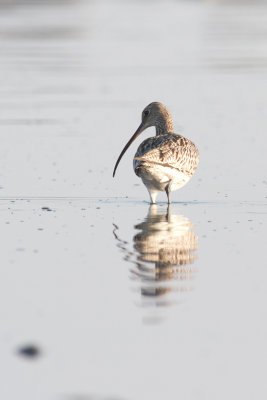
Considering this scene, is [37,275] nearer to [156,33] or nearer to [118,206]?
[118,206]

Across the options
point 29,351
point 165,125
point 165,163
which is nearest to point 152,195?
point 165,163

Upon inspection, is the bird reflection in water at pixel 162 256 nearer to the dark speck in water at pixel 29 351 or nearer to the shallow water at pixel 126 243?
the shallow water at pixel 126 243

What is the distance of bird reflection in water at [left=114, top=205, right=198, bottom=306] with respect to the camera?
7789mm

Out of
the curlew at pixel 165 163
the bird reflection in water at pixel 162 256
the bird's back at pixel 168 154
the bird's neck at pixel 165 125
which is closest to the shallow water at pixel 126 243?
the bird reflection in water at pixel 162 256

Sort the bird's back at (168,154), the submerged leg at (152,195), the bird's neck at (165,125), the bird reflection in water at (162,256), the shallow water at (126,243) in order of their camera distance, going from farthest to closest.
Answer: the bird's neck at (165,125) < the submerged leg at (152,195) < the bird's back at (168,154) < the bird reflection in water at (162,256) < the shallow water at (126,243)

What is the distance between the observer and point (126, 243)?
372 inches

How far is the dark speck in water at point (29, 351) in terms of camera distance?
6328mm

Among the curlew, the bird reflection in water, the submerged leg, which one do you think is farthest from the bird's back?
the bird reflection in water

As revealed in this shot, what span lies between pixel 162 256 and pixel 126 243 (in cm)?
66

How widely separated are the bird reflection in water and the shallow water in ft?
0.05

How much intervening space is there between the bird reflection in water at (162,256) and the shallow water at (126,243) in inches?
0.7

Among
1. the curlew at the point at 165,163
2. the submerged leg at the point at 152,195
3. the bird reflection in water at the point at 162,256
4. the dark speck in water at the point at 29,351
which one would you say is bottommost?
the dark speck in water at the point at 29,351

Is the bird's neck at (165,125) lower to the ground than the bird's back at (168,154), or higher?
higher

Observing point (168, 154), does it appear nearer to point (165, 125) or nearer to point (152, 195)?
point (152, 195)
